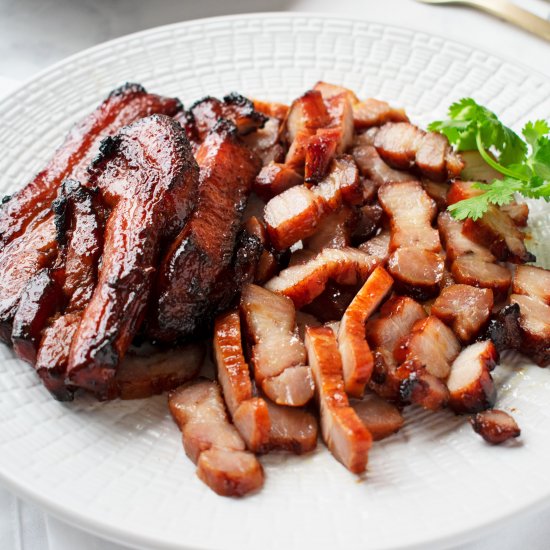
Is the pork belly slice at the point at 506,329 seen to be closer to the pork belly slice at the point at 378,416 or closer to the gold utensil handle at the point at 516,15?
the pork belly slice at the point at 378,416

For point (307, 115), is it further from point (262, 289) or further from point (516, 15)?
point (516, 15)

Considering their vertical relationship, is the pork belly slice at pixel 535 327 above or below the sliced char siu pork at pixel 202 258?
above

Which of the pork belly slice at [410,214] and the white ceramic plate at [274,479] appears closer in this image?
the white ceramic plate at [274,479]

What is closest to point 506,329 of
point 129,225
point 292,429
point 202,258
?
point 292,429

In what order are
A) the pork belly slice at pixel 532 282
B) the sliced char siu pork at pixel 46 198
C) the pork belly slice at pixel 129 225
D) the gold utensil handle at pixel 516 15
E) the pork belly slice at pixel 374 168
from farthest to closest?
the gold utensil handle at pixel 516 15 → the pork belly slice at pixel 374 168 → the pork belly slice at pixel 532 282 → the sliced char siu pork at pixel 46 198 → the pork belly slice at pixel 129 225

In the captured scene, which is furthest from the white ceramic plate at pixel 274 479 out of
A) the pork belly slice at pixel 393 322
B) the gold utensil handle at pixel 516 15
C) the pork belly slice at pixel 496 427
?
the gold utensil handle at pixel 516 15

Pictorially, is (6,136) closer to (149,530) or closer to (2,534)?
(2,534)

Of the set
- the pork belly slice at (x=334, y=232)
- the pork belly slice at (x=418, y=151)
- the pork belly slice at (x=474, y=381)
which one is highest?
the pork belly slice at (x=418, y=151)

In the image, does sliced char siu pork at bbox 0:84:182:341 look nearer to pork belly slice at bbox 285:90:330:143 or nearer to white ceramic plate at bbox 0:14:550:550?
white ceramic plate at bbox 0:14:550:550
